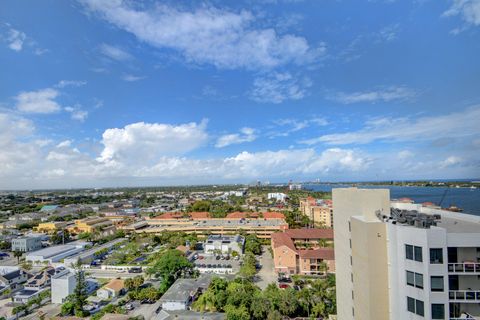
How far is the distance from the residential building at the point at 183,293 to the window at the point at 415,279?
1622 cm

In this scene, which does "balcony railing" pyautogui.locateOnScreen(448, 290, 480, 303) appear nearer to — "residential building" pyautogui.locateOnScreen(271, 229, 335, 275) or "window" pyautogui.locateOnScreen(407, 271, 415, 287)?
"window" pyautogui.locateOnScreen(407, 271, 415, 287)

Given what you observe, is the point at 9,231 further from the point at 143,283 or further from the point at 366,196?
the point at 366,196

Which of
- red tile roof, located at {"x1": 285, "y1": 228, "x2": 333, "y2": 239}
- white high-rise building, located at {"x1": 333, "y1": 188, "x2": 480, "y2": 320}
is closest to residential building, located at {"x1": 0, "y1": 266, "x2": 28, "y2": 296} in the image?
red tile roof, located at {"x1": 285, "y1": 228, "x2": 333, "y2": 239}

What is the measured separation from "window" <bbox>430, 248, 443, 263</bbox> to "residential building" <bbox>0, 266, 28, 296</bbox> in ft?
105

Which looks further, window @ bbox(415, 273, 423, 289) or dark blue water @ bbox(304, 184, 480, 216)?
dark blue water @ bbox(304, 184, 480, 216)

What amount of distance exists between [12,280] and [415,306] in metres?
32.7

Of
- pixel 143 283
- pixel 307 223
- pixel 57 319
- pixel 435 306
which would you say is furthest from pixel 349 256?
pixel 307 223

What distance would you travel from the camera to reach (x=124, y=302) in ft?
67.1

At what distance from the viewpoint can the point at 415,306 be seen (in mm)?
6367

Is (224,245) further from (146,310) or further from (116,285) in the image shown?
(146,310)

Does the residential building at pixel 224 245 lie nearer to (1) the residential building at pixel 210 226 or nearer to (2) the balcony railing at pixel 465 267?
(1) the residential building at pixel 210 226

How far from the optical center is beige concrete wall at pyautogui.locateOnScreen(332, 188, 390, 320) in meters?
7.24

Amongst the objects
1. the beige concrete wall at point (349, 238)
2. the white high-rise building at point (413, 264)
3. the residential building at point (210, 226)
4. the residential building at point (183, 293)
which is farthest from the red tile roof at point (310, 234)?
the white high-rise building at point (413, 264)

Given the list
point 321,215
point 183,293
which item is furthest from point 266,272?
point 321,215
